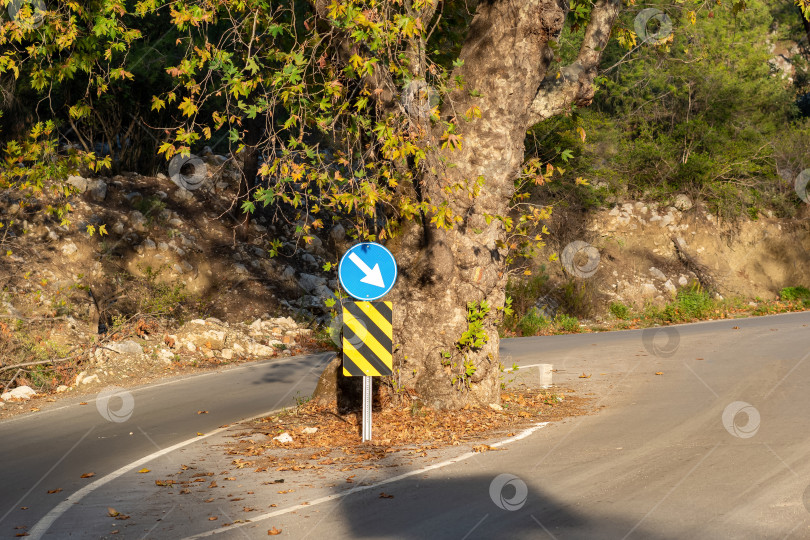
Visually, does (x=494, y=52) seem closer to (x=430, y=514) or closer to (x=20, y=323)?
(x=430, y=514)

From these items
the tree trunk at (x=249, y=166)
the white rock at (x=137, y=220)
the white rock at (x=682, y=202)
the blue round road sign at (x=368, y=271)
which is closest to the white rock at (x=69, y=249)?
the white rock at (x=137, y=220)

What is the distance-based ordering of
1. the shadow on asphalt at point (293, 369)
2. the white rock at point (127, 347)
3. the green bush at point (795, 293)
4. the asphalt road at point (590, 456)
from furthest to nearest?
the green bush at point (795, 293) → the white rock at point (127, 347) → the shadow on asphalt at point (293, 369) → the asphalt road at point (590, 456)

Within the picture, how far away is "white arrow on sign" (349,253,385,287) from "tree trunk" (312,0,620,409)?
1374 mm

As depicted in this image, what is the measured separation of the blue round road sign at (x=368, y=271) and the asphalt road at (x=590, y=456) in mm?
2122

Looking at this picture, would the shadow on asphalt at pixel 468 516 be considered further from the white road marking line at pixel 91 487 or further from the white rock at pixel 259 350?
the white rock at pixel 259 350

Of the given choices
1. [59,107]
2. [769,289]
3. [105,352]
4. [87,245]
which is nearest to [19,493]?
[105,352]

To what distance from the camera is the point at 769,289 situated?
92.9 feet

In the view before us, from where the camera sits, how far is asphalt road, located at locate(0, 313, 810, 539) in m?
6.00

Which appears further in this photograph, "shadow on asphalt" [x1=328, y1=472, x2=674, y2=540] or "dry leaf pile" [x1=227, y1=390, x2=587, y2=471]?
"dry leaf pile" [x1=227, y1=390, x2=587, y2=471]

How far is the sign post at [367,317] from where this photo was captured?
30.3ft

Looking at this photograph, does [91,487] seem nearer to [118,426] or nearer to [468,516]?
[118,426]

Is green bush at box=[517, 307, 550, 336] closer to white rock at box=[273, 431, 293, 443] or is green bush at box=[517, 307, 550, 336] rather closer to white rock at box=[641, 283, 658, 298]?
white rock at box=[641, 283, 658, 298]

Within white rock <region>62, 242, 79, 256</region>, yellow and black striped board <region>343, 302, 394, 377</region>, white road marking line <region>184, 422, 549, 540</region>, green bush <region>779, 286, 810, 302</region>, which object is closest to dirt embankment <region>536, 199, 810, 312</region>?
green bush <region>779, 286, 810, 302</region>

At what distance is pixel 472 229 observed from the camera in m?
10.6
